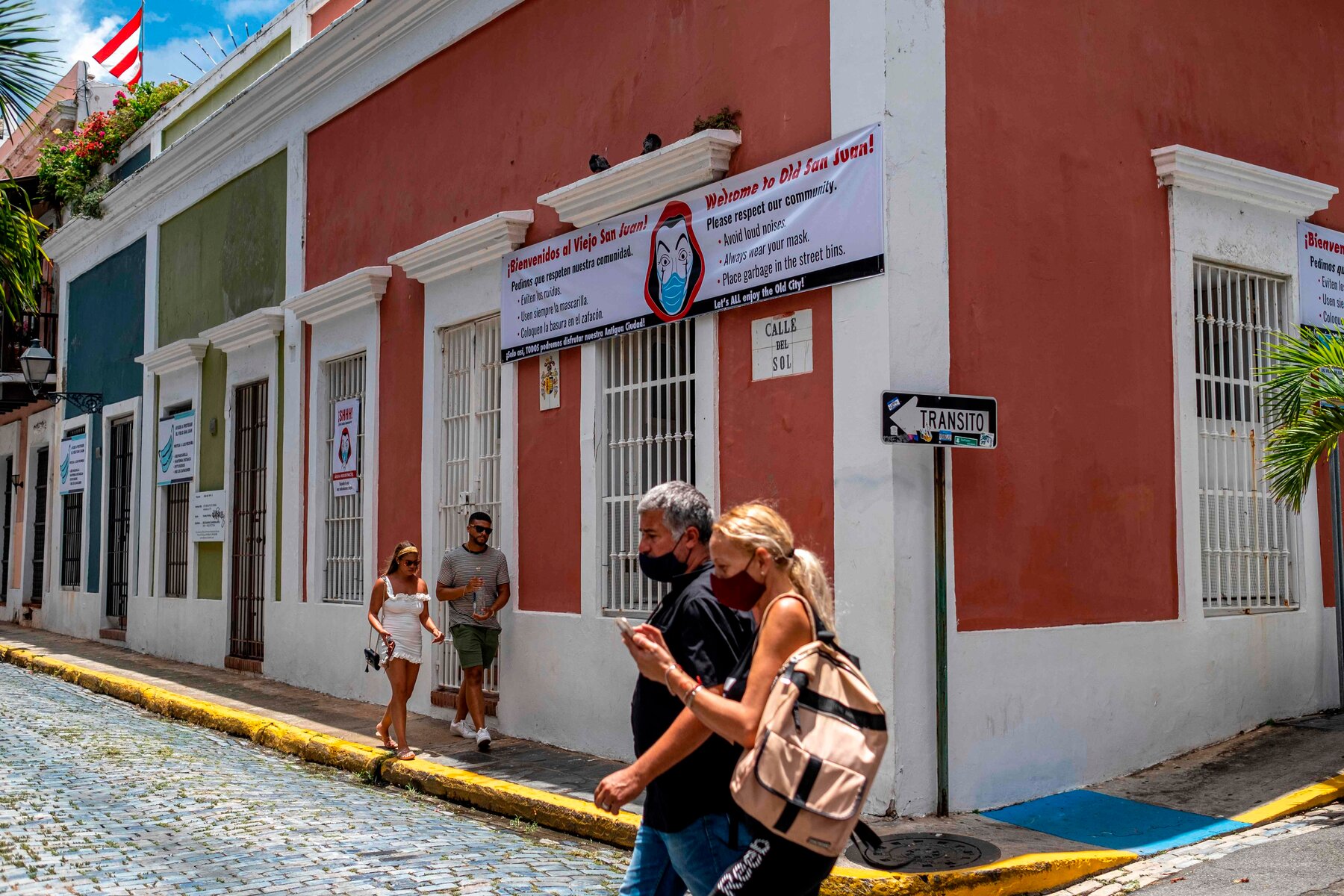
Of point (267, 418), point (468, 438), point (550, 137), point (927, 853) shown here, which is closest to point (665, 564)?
point (927, 853)

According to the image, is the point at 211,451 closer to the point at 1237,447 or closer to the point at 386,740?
the point at 386,740

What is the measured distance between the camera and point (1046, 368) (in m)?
7.78

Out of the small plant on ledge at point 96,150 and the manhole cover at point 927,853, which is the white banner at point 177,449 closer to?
the small plant on ledge at point 96,150

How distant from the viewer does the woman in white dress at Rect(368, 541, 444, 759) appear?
9359mm

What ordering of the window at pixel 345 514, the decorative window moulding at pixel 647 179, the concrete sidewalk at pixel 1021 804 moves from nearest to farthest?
1. the concrete sidewalk at pixel 1021 804
2. the decorative window moulding at pixel 647 179
3. the window at pixel 345 514

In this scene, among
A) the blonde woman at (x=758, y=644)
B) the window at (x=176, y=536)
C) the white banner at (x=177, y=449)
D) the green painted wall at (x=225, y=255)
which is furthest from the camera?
the window at (x=176, y=536)

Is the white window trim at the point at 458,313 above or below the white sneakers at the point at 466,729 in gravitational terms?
above

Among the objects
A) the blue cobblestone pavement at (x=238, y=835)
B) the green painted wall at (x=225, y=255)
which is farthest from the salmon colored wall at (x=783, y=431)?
the green painted wall at (x=225, y=255)

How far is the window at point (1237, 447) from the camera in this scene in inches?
344

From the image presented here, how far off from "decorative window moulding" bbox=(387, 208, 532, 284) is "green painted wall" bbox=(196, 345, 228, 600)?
4.66 metres

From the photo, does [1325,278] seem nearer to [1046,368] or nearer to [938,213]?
[1046,368]

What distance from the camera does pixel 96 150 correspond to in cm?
1939

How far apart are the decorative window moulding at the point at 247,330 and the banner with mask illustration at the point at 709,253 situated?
14.7 feet

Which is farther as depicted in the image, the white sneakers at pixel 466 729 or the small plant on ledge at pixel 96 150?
the small plant on ledge at pixel 96 150
